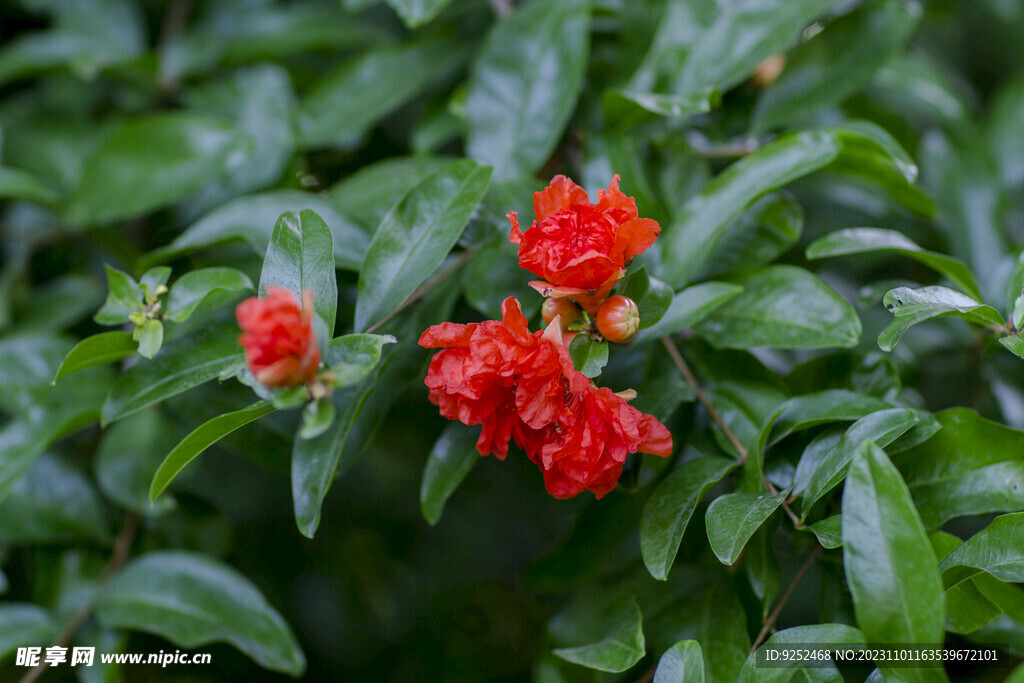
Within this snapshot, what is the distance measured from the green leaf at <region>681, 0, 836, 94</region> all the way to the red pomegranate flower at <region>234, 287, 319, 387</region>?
63 centimetres

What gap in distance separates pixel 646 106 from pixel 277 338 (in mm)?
508

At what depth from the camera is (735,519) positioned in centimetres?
61

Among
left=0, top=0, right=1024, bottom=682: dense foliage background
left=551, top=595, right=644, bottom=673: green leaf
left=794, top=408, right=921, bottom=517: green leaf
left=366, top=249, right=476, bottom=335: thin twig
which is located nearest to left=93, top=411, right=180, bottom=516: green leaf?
left=0, top=0, right=1024, bottom=682: dense foliage background

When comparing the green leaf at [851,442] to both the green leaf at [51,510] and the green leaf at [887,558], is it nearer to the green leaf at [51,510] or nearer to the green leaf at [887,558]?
the green leaf at [887,558]

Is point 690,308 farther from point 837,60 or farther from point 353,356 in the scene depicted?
point 837,60

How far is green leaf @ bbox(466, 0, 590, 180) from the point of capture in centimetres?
90

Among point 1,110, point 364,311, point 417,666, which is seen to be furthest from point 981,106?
point 1,110

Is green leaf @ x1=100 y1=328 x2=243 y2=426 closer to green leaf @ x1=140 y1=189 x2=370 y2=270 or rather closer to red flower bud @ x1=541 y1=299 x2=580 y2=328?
green leaf @ x1=140 y1=189 x2=370 y2=270

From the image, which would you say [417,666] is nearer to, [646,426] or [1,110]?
[646,426]

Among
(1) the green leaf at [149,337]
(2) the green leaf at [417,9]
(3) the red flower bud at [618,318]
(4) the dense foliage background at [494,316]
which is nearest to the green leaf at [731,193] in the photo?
(4) the dense foliage background at [494,316]

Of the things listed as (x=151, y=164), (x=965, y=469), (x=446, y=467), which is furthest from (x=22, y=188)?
(x=965, y=469)

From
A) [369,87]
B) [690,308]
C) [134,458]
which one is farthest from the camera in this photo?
[369,87]

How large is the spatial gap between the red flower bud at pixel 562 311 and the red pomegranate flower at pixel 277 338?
21cm

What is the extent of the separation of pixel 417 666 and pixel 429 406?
0.43 metres
